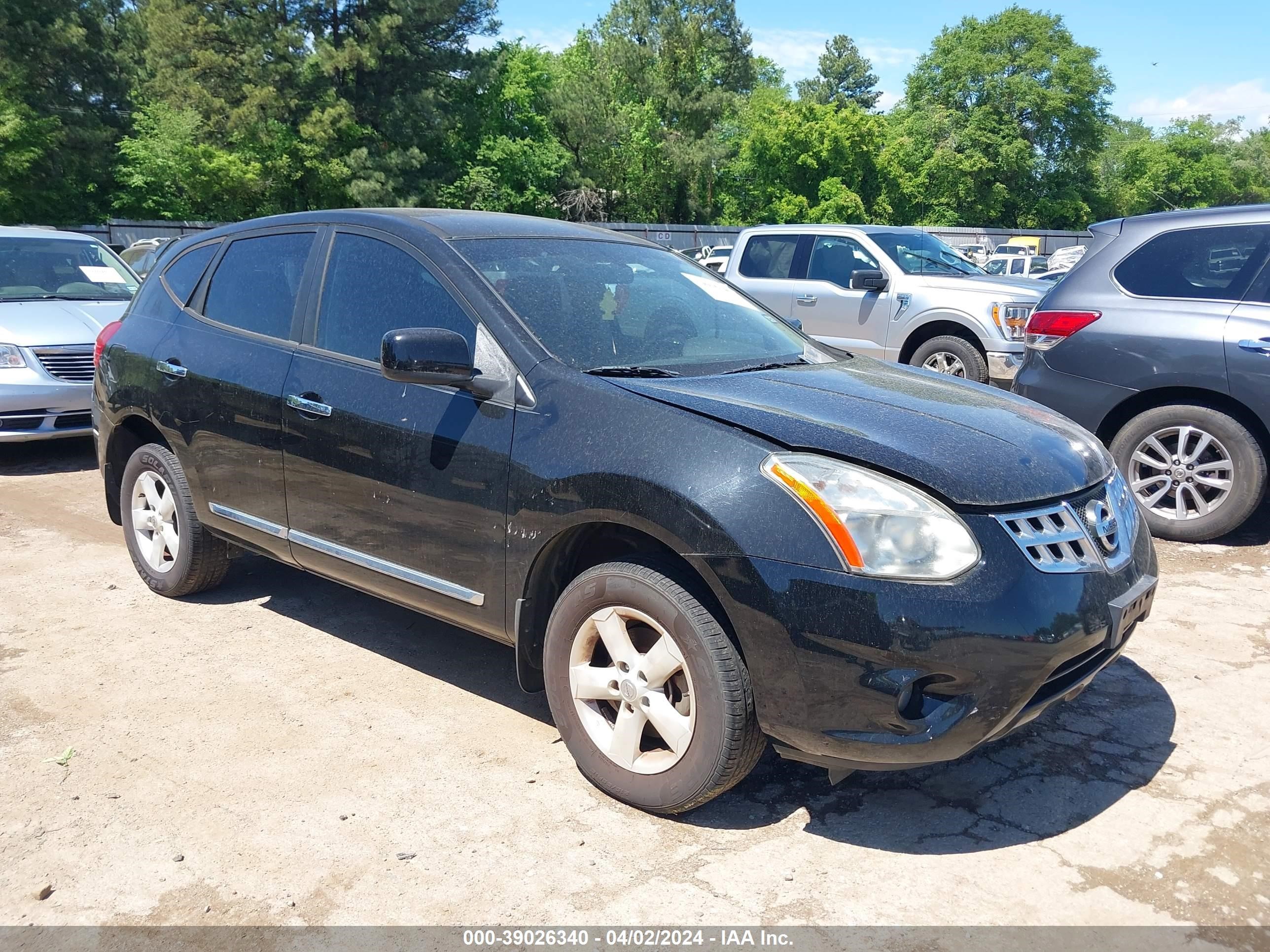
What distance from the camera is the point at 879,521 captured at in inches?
104

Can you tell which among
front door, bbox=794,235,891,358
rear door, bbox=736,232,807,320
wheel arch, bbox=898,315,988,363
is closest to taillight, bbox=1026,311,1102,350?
wheel arch, bbox=898,315,988,363

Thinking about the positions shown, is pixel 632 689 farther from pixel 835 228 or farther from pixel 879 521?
pixel 835 228

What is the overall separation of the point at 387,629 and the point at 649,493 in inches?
85.6

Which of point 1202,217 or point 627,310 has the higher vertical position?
point 1202,217

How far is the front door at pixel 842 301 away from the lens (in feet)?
33.6

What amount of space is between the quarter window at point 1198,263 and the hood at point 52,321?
7.03 meters

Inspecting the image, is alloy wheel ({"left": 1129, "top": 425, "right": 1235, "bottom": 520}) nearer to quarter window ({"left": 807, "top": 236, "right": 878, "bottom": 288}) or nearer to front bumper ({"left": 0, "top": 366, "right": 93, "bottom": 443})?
quarter window ({"left": 807, "top": 236, "right": 878, "bottom": 288})

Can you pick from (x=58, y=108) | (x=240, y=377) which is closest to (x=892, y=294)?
(x=240, y=377)

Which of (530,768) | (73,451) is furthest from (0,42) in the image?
(530,768)

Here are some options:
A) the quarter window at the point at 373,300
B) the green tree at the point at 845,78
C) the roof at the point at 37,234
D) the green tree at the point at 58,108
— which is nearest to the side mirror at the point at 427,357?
the quarter window at the point at 373,300

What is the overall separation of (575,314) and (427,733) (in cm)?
154

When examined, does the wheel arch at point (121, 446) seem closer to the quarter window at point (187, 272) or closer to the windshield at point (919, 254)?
the quarter window at point (187, 272)

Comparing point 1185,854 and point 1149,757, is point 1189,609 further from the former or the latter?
point 1185,854

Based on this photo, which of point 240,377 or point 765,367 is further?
point 240,377
